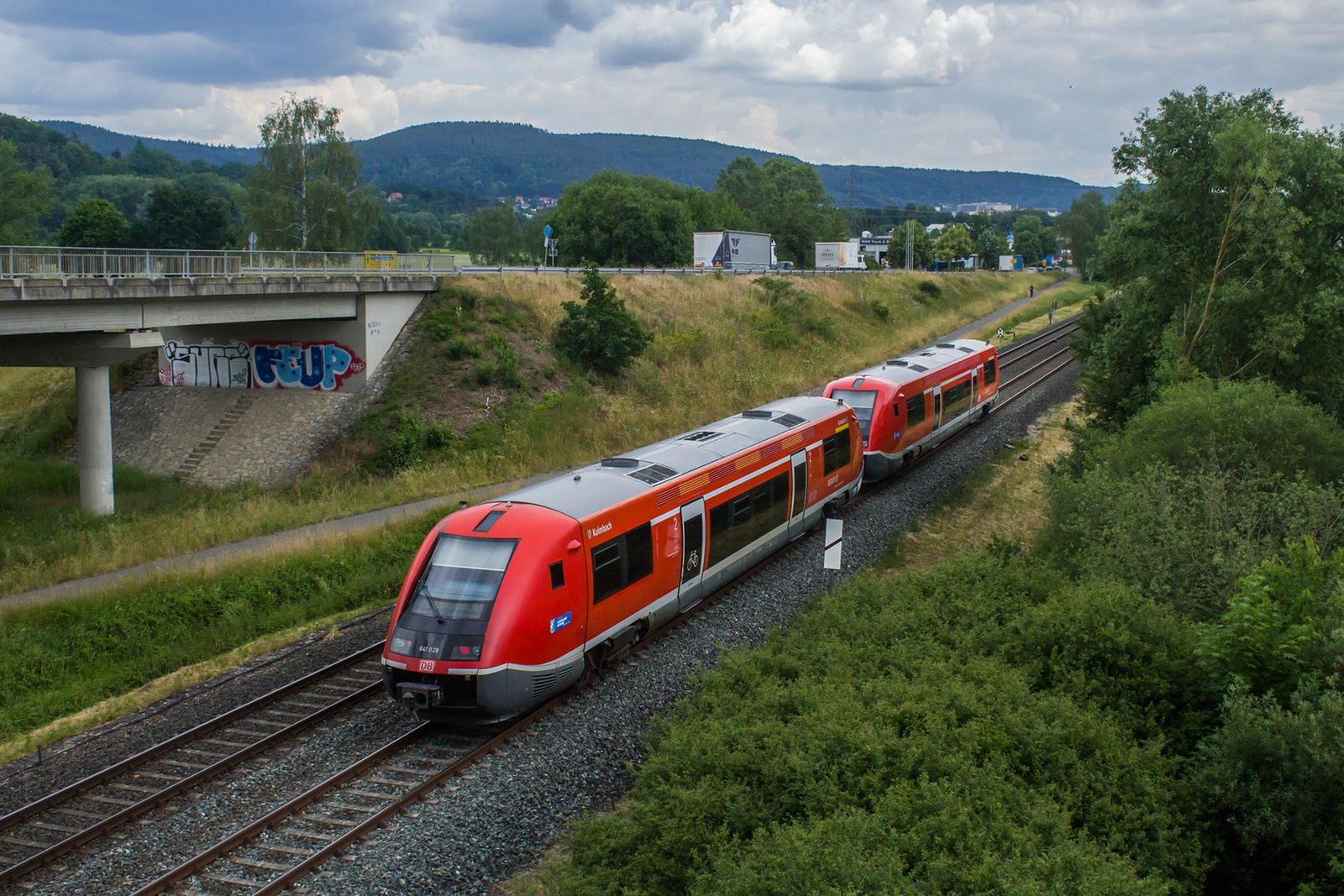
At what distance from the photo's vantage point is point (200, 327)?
33.3 metres

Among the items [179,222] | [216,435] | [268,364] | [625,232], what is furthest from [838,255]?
[216,435]

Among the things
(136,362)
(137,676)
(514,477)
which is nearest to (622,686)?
(137,676)

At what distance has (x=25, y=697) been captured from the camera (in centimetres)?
1372

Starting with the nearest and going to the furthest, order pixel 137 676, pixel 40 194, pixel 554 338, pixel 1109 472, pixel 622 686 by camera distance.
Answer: pixel 622 686, pixel 137 676, pixel 1109 472, pixel 554 338, pixel 40 194

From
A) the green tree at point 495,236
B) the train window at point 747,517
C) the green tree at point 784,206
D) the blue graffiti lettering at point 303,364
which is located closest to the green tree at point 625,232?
the blue graffiti lettering at point 303,364

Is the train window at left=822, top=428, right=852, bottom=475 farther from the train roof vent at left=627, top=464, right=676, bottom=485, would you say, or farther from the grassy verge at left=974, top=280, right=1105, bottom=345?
the grassy verge at left=974, top=280, right=1105, bottom=345

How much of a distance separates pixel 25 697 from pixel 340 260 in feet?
72.9

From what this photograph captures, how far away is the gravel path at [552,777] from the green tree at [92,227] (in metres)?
73.6

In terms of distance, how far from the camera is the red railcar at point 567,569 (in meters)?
11.6

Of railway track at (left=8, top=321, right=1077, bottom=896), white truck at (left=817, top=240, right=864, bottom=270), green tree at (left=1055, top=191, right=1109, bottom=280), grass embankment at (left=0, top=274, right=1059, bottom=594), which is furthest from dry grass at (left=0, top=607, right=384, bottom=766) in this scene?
green tree at (left=1055, top=191, right=1109, bottom=280)

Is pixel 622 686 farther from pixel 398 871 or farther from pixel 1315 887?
pixel 1315 887

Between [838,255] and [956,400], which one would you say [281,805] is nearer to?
[956,400]

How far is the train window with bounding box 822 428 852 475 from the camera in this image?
67.9 ft

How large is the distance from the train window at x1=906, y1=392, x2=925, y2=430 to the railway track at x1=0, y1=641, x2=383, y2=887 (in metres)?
16.1
